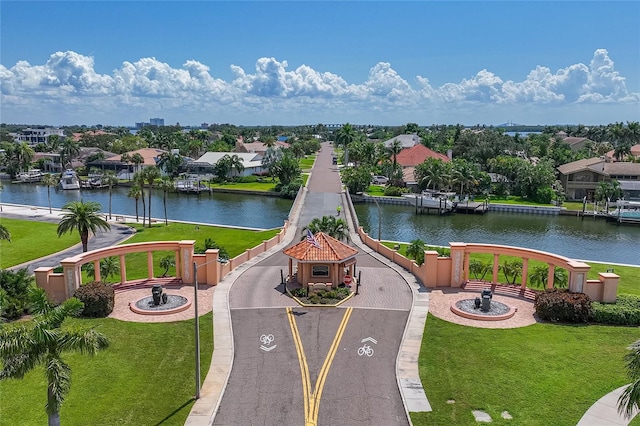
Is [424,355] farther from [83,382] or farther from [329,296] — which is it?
[83,382]

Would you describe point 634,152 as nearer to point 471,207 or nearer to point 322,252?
point 471,207

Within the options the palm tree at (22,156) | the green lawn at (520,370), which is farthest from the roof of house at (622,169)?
the palm tree at (22,156)

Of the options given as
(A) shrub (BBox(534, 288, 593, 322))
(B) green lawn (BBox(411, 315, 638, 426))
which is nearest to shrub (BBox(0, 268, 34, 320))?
(B) green lawn (BBox(411, 315, 638, 426))

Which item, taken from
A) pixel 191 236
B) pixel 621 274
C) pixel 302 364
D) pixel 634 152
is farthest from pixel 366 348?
pixel 634 152

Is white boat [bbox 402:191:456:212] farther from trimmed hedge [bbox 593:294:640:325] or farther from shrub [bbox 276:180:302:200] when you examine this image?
trimmed hedge [bbox 593:294:640:325]

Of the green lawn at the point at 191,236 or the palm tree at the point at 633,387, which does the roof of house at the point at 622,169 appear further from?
the palm tree at the point at 633,387
